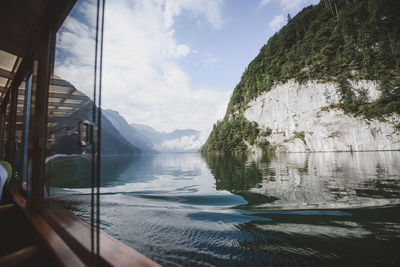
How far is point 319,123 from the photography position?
107ft

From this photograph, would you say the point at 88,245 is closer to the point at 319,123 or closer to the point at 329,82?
the point at 319,123

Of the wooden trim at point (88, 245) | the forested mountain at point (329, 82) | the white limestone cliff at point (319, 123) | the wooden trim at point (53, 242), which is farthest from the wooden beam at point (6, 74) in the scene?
the white limestone cliff at point (319, 123)

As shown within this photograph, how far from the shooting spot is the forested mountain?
29.3 metres

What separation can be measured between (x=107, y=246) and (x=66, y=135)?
3.20 feet

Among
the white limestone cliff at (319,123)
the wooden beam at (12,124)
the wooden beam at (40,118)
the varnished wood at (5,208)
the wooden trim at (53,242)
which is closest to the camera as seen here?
the wooden trim at (53,242)

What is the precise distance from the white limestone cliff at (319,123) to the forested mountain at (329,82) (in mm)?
128

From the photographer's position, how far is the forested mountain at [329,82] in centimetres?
2931

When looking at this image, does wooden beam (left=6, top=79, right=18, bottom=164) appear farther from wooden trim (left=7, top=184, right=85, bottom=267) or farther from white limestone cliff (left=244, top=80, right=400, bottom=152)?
white limestone cliff (left=244, top=80, right=400, bottom=152)

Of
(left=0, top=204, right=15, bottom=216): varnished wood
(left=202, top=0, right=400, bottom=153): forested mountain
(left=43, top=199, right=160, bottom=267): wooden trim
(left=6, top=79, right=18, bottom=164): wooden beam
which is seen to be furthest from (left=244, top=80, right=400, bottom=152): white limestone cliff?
(left=6, top=79, right=18, bottom=164): wooden beam

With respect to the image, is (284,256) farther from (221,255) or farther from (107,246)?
(107,246)

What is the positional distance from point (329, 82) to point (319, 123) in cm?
857

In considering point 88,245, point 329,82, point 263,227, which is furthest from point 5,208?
point 329,82

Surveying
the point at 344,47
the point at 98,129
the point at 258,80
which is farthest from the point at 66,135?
the point at 258,80

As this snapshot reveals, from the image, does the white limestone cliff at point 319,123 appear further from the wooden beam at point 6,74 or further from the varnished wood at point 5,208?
the wooden beam at point 6,74
